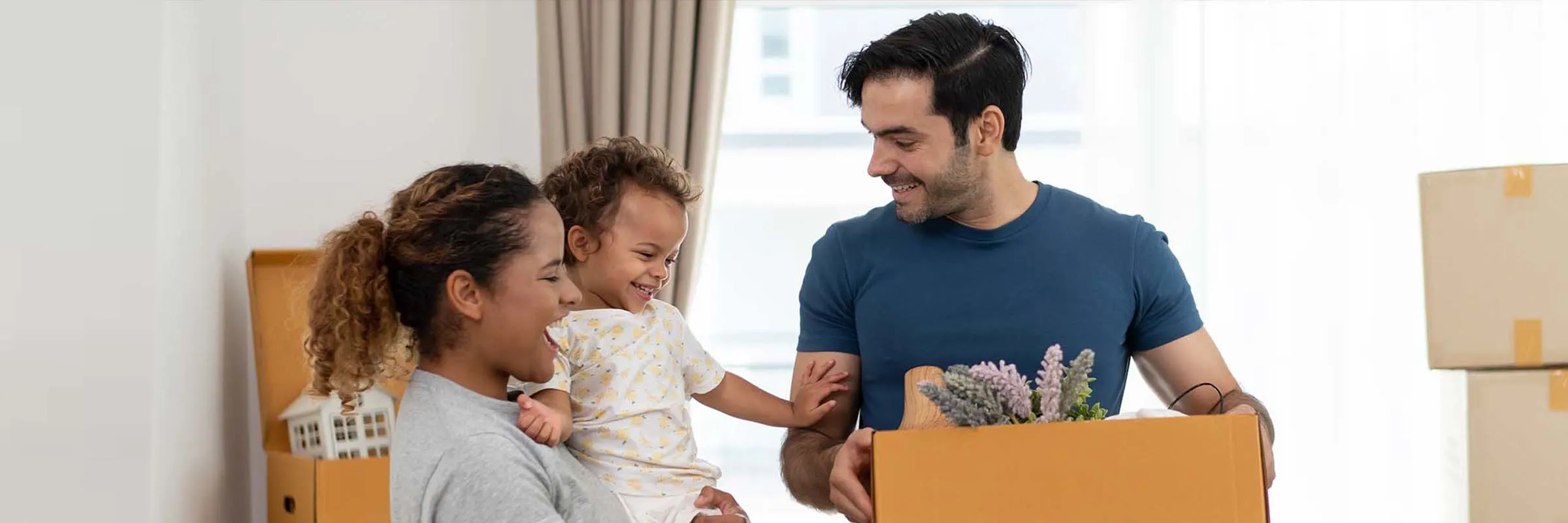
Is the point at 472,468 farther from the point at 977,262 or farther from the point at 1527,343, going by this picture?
the point at 1527,343

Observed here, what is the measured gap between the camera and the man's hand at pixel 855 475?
1.45m

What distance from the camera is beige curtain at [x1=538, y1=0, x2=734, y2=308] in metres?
3.35

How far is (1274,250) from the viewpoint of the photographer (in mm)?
3551

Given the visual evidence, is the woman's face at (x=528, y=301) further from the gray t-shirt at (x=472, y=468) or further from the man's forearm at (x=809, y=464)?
the man's forearm at (x=809, y=464)

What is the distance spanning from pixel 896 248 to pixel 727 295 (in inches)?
68.0

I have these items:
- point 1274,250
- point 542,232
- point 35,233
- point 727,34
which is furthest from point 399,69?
point 1274,250

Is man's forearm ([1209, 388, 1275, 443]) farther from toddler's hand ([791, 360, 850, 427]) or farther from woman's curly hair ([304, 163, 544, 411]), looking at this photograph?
woman's curly hair ([304, 163, 544, 411])

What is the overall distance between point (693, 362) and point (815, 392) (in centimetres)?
21

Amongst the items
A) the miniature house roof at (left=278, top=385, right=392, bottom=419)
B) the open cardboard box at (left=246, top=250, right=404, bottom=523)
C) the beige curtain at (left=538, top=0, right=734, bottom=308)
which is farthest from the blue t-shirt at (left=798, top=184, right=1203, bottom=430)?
the beige curtain at (left=538, top=0, right=734, bottom=308)

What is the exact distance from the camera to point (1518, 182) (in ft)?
8.27

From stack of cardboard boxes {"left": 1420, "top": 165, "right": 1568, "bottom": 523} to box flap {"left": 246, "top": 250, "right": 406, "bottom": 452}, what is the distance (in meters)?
2.23

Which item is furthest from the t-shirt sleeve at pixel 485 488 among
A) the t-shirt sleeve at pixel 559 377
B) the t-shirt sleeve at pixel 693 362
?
the t-shirt sleeve at pixel 693 362

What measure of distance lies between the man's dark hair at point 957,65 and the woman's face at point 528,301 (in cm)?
68

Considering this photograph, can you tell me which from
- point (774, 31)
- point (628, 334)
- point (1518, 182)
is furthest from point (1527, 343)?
point (774, 31)
